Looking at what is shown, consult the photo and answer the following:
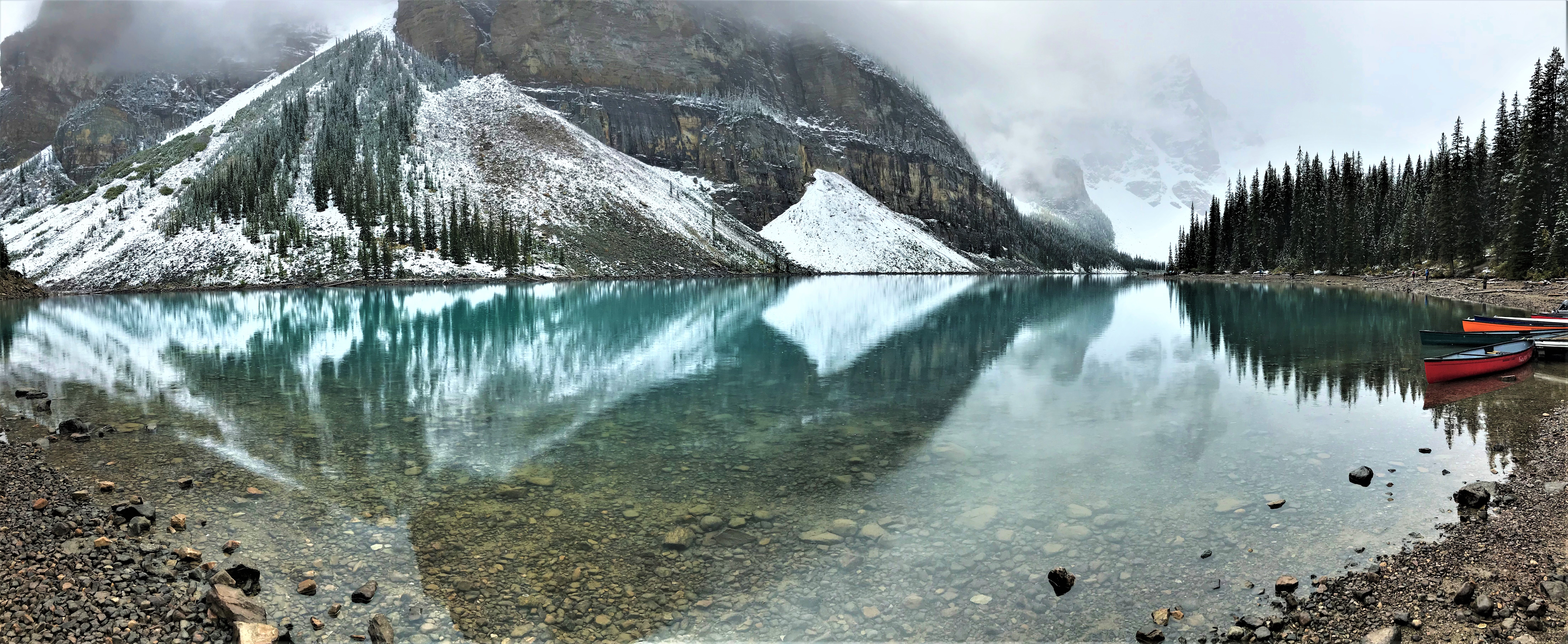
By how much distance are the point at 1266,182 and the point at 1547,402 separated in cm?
14060

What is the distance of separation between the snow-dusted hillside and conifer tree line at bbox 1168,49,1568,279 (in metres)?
104

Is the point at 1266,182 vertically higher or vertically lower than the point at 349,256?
higher

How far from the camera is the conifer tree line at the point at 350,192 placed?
121812 millimetres

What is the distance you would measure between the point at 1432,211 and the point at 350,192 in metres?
165

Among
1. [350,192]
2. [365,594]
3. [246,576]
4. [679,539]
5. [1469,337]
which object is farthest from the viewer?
[350,192]

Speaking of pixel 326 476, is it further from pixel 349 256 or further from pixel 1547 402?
pixel 349 256

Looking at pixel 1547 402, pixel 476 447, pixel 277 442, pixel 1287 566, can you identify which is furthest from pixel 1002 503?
pixel 1547 402

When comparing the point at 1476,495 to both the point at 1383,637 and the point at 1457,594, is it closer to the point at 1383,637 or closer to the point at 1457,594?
the point at 1457,594

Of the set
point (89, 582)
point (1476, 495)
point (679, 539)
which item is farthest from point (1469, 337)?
point (89, 582)

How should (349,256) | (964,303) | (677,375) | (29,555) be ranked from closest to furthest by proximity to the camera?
(29,555), (677,375), (964,303), (349,256)

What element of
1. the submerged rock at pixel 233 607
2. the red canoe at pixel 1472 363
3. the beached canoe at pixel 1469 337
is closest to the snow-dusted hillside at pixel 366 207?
the submerged rock at pixel 233 607

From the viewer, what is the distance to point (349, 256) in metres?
118

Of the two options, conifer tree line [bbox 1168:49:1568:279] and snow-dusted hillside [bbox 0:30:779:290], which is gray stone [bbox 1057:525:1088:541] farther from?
snow-dusted hillside [bbox 0:30:779:290]

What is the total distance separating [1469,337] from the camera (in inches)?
1246
